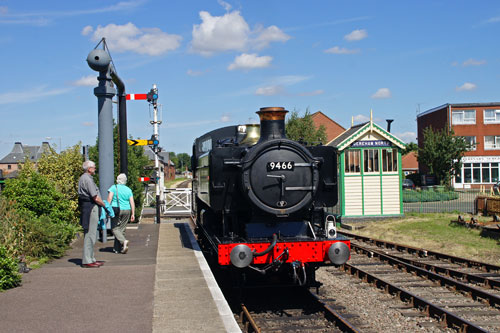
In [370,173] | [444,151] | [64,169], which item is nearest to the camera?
[64,169]

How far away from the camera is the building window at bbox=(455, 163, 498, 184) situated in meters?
46.9

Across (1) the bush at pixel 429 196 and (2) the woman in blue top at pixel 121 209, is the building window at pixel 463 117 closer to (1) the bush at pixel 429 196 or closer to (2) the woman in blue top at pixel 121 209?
(1) the bush at pixel 429 196

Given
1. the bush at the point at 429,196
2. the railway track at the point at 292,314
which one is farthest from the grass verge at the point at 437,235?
the bush at the point at 429,196

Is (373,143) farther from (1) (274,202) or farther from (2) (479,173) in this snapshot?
(2) (479,173)

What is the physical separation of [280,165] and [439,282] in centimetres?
420

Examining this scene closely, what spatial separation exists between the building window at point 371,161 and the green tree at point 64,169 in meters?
11.3

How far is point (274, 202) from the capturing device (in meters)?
7.72

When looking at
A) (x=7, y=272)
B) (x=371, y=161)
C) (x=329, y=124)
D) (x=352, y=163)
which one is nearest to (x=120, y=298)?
(x=7, y=272)

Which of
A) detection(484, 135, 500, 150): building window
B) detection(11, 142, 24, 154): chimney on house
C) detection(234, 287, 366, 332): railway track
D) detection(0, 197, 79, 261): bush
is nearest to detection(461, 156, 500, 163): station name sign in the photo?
detection(484, 135, 500, 150): building window

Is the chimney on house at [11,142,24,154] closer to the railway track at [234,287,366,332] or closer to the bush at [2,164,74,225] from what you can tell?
the bush at [2,164,74,225]

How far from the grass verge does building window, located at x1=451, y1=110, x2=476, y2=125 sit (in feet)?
94.0

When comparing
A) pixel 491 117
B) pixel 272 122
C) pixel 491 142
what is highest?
pixel 491 117

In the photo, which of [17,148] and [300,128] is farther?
[17,148]

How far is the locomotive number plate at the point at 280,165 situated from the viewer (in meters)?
7.67
